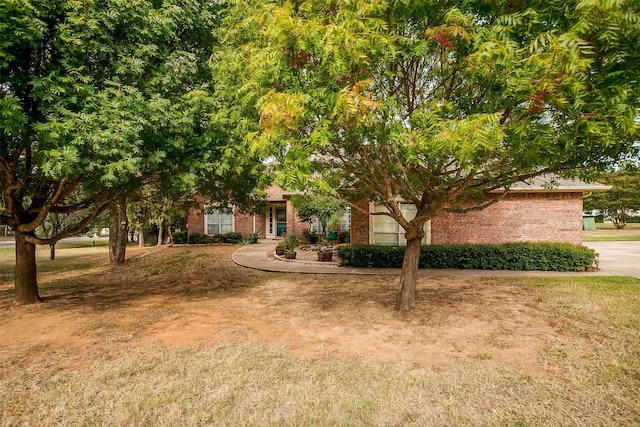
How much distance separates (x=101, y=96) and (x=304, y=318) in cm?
528

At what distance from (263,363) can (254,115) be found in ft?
13.5

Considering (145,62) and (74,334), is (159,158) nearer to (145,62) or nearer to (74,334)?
(145,62)

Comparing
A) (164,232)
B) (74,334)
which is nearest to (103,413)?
(74,334)

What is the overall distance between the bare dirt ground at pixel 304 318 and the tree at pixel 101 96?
2.48 meters

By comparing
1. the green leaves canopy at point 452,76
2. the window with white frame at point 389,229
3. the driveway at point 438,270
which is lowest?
the driveway at point 438,270

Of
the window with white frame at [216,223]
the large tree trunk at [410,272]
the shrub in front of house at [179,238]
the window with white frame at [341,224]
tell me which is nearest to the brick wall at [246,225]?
the window with white frame at [216,223]

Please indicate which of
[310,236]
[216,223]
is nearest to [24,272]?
[310,236]

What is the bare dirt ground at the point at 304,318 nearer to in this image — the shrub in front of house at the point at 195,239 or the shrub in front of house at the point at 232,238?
the shrub in front of house at the point at 195,239

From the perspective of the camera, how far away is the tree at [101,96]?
197 inches

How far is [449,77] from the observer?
6367 millimetres

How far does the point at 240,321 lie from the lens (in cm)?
662

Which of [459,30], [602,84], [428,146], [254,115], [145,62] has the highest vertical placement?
[145,62]

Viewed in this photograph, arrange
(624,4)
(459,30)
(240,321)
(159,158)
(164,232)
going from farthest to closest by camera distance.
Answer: (164,232)
(240,321)
(159,158)
(459,30)
(624,4)

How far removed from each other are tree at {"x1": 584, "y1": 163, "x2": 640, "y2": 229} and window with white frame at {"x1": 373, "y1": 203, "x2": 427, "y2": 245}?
110 feet
